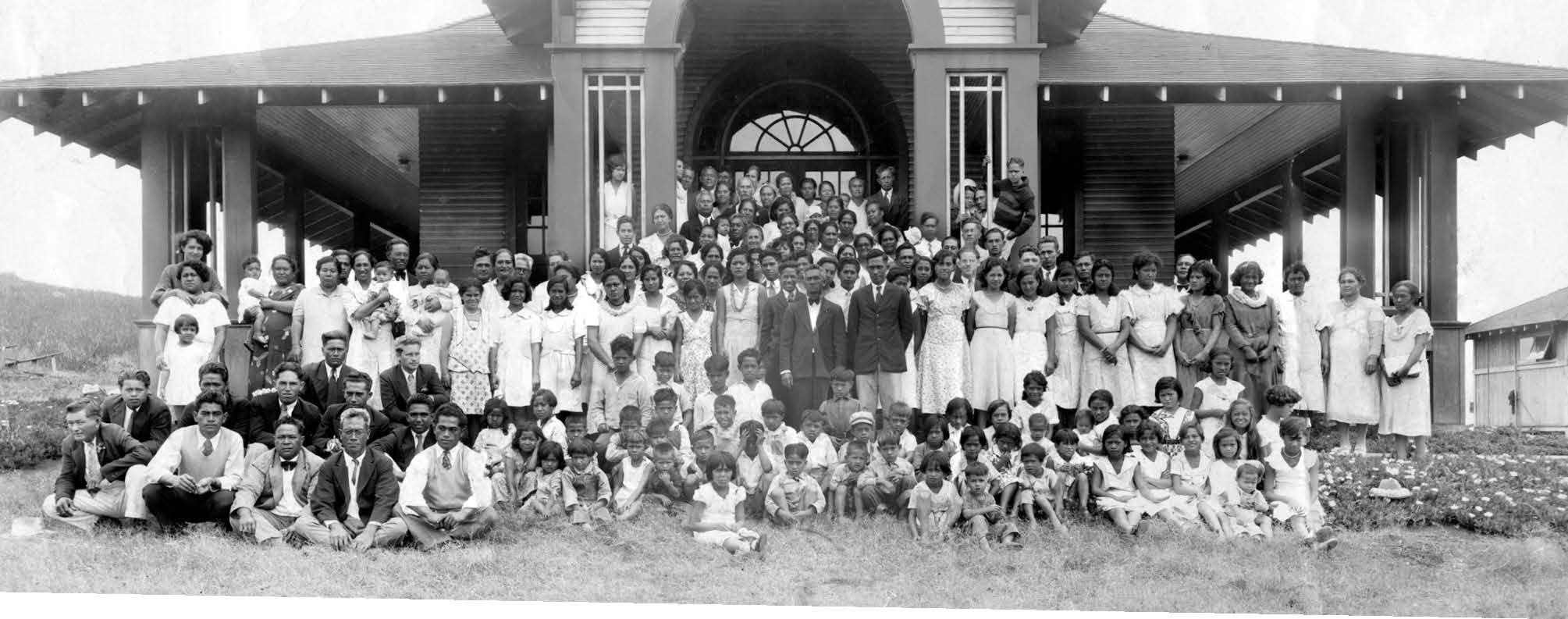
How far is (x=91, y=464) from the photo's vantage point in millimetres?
8062

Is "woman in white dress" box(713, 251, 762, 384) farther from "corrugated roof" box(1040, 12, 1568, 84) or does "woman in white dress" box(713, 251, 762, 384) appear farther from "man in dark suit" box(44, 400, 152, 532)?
"corrugated roof" box(1040, 12, 1568, 84)

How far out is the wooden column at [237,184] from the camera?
478 inches

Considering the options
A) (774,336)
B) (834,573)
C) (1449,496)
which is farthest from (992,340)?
(1449,496)

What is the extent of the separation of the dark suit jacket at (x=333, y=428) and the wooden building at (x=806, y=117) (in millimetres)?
2895

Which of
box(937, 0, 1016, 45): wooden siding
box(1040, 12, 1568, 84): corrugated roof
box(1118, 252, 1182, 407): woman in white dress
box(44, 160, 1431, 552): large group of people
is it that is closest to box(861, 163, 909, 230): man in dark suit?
box(44, 160, 1431, 552): large group of people

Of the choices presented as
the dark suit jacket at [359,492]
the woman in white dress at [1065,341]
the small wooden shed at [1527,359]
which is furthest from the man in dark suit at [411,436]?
the small wooden shed at [1527,359]

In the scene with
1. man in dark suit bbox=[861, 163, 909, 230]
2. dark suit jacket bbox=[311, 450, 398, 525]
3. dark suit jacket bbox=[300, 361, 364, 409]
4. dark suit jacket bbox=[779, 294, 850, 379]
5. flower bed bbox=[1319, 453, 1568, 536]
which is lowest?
flower bed bbox=[1319, 453, 1568, 536]

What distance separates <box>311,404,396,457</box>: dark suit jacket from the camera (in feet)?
26.5

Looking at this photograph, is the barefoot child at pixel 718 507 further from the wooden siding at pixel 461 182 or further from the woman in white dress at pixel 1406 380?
the wooden siding at pixel 461 182

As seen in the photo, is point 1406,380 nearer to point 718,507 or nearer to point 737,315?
point 737,315

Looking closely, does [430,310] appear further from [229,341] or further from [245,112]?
[245,112]

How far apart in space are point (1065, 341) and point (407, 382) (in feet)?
13.6

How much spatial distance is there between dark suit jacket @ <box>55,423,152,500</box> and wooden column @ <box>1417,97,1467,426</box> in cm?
890

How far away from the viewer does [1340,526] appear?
827 cm
